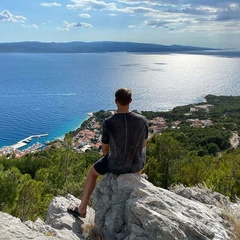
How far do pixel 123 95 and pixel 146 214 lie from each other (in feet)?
5.31

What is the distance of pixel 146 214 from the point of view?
4320 millimetres

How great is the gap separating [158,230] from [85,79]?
108 metres

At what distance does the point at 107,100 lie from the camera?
7806cm

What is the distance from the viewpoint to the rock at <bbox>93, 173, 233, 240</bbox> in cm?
418

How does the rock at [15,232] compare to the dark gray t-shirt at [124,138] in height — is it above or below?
below

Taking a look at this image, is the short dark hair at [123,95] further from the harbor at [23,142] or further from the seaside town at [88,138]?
the harbor at [23,142]

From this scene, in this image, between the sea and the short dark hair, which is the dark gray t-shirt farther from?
the sea

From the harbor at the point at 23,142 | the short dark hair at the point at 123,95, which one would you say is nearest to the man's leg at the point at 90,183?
the short dark hair at the point at 123,95

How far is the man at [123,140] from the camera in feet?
15.4

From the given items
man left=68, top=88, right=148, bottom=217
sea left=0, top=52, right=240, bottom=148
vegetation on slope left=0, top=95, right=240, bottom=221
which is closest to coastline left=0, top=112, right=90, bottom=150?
sea left=0, top=52, right=240, bottom=148

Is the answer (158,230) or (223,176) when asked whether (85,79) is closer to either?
(223,176)

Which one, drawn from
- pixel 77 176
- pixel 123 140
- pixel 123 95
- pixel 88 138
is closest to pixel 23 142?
pixel 88 138

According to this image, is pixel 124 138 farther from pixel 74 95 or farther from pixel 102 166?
pixel 74 95

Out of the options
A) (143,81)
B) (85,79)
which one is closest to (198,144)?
(143,81)
